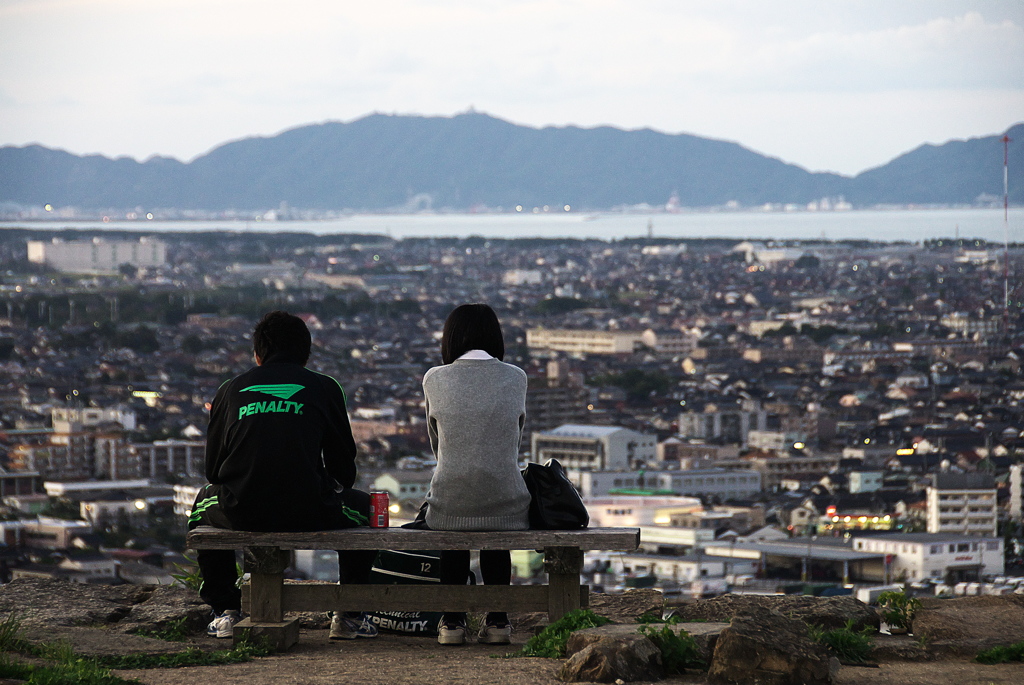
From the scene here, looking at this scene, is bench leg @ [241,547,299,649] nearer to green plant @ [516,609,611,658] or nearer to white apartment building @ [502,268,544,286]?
green plant @ [516,609,611,658]

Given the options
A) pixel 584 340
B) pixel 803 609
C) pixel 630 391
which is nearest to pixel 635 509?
pixel 803 609

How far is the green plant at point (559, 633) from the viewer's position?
3.09 meters

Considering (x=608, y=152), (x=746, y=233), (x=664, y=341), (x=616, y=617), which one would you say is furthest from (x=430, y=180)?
(x=616, y=617)

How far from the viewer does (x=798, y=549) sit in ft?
51.0

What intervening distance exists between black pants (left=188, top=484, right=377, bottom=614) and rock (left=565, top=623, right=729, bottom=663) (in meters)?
0.61

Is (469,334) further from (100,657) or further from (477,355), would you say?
(100,657)

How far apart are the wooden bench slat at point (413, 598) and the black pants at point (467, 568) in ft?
0.22

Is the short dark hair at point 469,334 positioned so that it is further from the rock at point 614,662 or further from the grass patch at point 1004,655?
the grass patch at point 1004,655

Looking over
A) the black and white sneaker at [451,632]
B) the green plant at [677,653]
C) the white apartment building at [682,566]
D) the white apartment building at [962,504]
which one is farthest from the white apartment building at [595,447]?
the green plant at [677,653]

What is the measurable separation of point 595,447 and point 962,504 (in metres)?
10.1

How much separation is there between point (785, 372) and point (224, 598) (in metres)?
39.7

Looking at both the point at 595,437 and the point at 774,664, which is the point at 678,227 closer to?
the point at 595,437

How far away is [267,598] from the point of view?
10.7 ft

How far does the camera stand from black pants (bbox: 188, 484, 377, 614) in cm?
331
